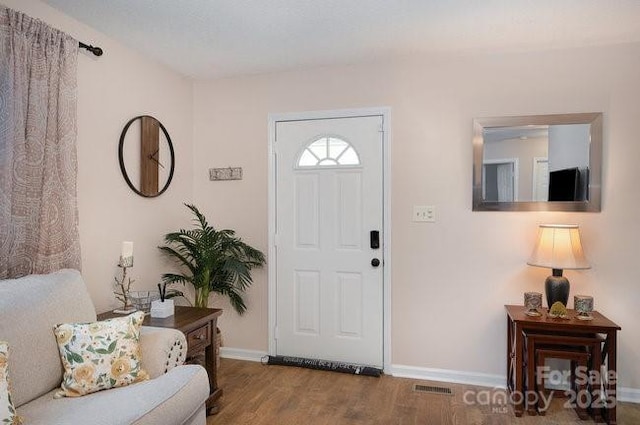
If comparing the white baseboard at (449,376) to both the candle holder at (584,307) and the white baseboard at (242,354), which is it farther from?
the white baseboard at (242,354)

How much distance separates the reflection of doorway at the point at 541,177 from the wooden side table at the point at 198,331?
2.31 metres

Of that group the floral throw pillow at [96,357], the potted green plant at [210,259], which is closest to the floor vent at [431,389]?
the potted green plant at [210,259]

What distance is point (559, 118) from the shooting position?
2.75 metres

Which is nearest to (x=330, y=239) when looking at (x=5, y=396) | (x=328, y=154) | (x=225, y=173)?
(x=328, y=154)

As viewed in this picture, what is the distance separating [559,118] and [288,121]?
6.47 feet

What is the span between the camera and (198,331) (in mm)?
2379

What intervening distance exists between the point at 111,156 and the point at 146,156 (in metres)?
0.31

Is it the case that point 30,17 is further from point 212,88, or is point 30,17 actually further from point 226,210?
point 226,210

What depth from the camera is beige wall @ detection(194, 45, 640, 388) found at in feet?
8.83

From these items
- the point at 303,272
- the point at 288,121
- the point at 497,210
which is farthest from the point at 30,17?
the point at 497,210

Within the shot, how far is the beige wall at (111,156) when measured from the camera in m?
2.43

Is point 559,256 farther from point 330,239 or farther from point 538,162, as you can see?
point 330,239

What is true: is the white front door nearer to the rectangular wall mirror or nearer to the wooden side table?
the rectangular wall mirror

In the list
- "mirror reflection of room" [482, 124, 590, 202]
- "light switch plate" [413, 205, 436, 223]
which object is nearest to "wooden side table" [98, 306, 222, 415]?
"light switch plate" [413, 205, 436, 223]
